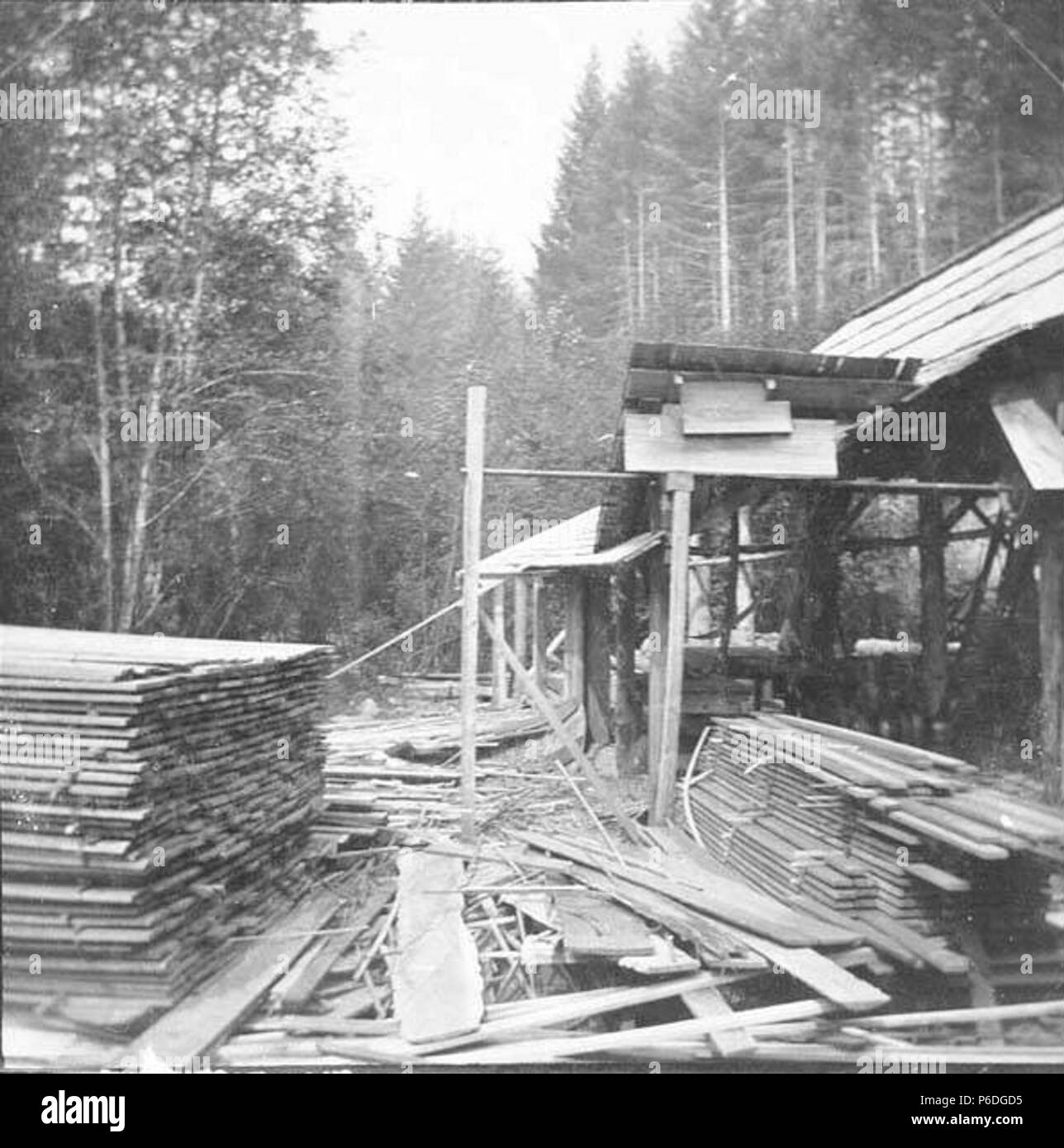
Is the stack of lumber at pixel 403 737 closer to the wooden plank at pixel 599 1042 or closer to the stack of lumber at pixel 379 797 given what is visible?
the stack of lumber at pixel 379 797

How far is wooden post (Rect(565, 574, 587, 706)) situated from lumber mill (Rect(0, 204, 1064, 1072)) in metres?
3.64

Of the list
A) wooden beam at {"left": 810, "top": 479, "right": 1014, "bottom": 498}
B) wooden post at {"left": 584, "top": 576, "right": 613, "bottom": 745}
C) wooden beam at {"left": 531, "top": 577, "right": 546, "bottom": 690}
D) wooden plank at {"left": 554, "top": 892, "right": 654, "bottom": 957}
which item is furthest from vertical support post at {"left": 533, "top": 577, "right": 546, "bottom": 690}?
wooden plank at {"left": 554, "top": 892, "right": 654, "bottom": 957}

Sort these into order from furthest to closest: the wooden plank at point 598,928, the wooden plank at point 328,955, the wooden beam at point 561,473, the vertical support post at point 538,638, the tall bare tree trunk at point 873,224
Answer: the vertical support post at point 538,638 < the tall bare tree trunk at point 873,224 < the wooden beam at point 561,473 < the wooden plank at point 598,928 < the wooden plank at point 328,955

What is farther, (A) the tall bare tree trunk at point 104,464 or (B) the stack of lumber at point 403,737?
(B) the stack of lumber at point 403,737

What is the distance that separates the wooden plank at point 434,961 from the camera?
465 cm

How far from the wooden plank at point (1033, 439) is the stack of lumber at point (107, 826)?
5793 millimetres

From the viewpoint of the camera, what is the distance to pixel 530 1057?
4.51m

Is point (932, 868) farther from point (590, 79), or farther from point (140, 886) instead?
point (590, 79)

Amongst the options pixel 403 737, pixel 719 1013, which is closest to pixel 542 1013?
pixel 719 1013

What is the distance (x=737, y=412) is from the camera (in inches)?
272

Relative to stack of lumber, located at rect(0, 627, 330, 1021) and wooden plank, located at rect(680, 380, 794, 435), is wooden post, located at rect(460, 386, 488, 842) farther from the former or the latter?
stack of lumber, located at rect(0, 627, 330, 1021)

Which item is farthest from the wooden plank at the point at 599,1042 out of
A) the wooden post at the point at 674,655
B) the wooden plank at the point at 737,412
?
the wooden plank at the point at 737,412

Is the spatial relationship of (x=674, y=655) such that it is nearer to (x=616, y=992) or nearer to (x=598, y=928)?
(x=598, y=928)
